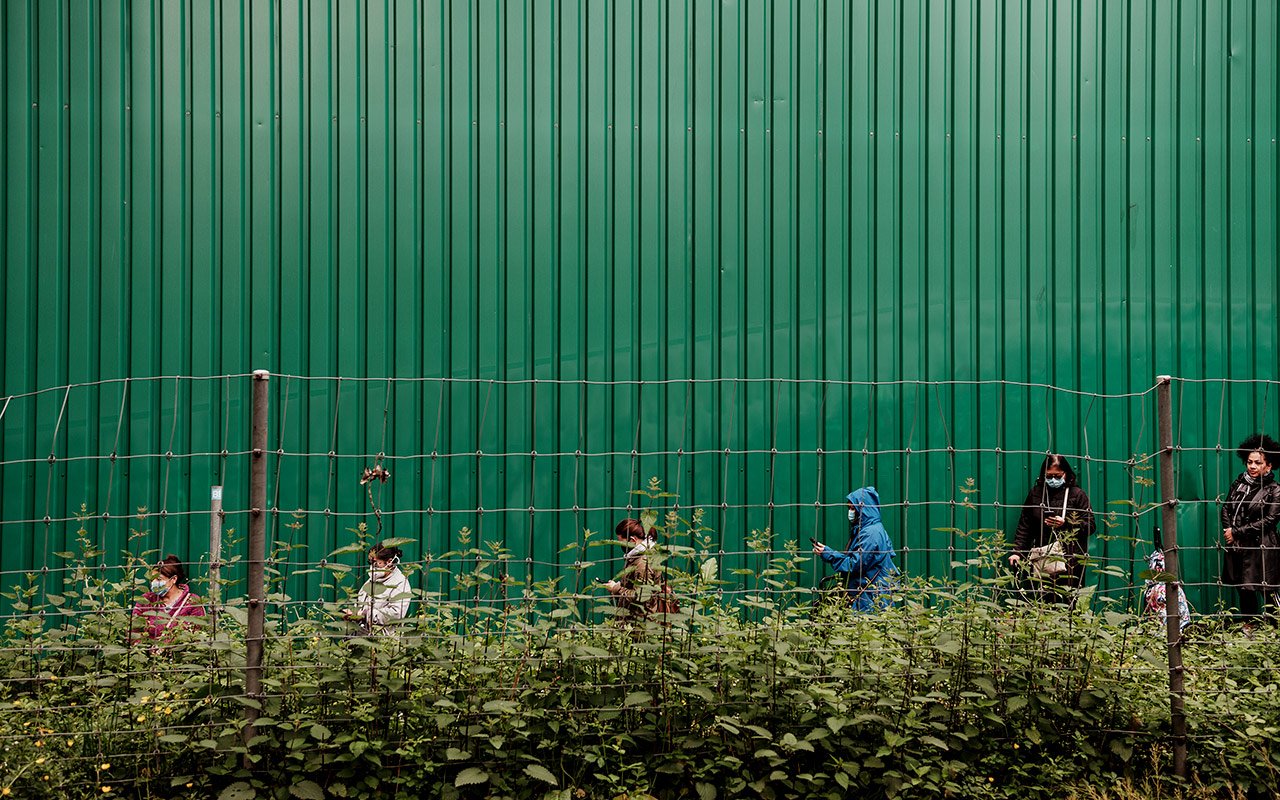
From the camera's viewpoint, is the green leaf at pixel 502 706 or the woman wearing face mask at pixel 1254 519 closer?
the green leaf at pixel 502 706

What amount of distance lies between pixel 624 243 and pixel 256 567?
4603 mm

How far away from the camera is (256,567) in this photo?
14.5 feet

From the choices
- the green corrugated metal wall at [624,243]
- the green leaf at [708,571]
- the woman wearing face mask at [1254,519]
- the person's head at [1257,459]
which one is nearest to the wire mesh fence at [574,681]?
the green leaf at [708,571]

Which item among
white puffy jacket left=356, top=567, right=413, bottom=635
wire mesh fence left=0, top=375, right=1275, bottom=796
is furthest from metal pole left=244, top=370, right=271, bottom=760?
white puffy jacket left=356, top=567, right=413, bottom=635

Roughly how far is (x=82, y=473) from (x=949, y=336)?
666 centimetres

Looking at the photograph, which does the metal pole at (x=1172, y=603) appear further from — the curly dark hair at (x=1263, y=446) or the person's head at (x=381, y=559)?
the person's head at (x=381, y=559)

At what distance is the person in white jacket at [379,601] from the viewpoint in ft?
14.1

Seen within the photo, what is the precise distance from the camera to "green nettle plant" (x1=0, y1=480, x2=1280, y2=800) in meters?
4.26

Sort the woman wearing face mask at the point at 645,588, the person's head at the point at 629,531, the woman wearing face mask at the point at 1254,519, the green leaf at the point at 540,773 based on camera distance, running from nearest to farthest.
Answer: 1. the green leaf at the point at 540,773
2. the woman wearing face mask at the point at 645,588
3. the person's head at the point at 629,531
4. the woman wearing face mask at the point at 1254,519

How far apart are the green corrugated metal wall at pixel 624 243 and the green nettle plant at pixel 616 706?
333cm

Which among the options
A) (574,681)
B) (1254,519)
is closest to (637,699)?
(574,681)

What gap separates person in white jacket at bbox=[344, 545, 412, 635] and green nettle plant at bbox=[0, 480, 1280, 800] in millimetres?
67

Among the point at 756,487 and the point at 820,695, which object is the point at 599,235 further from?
the point at 820,695

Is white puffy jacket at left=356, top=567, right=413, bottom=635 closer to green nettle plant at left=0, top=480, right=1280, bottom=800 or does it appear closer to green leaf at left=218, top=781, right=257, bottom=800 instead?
green nettle plant at left=0, top=480, right=1280, bottom=800
